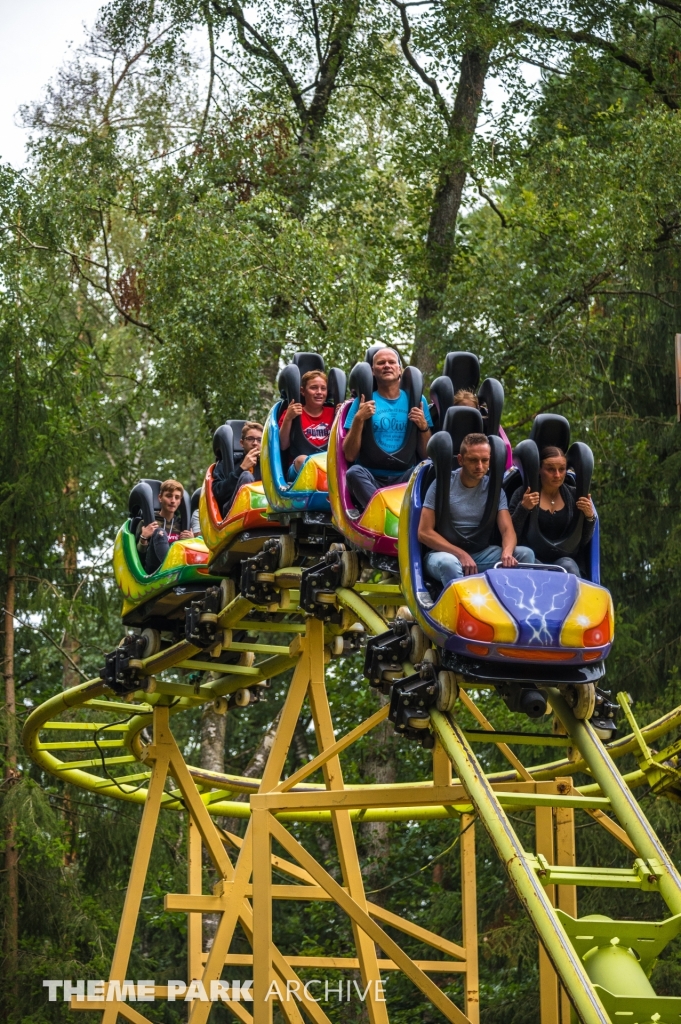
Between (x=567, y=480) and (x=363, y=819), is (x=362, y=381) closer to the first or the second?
(x=567, y=480)

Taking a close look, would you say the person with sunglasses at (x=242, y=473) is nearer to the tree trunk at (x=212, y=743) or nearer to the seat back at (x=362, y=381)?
the seat back at (x=362, y=381)

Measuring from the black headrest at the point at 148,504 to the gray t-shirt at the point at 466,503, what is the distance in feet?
10.9

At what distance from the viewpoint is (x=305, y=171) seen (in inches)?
647

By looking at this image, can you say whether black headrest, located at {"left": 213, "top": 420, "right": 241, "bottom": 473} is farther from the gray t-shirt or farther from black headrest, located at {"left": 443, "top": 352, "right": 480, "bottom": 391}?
the gray t-shirt

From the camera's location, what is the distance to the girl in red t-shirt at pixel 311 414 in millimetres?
8188

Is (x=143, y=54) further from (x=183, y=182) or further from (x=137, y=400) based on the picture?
(x=137, y=400)

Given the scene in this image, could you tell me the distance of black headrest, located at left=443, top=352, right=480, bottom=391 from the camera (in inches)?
314

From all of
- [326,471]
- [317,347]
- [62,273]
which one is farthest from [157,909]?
[326,471]

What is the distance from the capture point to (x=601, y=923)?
5441 mm

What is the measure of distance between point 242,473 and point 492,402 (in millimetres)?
1745

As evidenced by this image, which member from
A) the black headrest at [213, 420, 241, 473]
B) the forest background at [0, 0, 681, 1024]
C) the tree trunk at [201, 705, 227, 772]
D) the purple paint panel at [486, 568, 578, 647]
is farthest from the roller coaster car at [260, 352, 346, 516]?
the tree trunk at [201, 705, 227, 772]

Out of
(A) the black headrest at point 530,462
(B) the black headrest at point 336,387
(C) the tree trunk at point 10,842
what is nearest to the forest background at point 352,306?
(C) the tree trunk at point 10,842

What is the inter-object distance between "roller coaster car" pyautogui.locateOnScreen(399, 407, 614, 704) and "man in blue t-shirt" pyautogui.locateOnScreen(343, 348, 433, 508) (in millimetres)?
1003

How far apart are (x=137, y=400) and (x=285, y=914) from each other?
639cm
